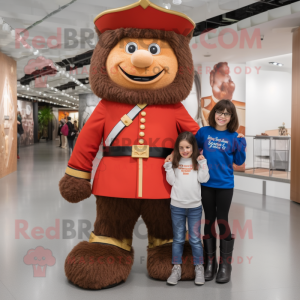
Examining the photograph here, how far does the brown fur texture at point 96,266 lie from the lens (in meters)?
2.18

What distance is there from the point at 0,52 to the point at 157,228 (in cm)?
595

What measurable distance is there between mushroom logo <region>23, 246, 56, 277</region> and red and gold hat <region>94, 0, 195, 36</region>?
5.89ft

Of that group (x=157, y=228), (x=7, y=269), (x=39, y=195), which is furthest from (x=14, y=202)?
(x=157, y=228)

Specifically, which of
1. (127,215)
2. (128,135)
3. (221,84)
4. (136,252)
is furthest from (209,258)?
(221,84)

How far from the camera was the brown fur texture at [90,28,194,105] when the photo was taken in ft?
7.43

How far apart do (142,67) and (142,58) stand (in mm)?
90

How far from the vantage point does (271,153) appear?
20.6 ft

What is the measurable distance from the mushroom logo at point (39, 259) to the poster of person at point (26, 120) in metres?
17.4

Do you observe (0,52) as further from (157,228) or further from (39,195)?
(157,228)

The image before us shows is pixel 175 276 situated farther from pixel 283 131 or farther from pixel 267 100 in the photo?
pixel 267 100

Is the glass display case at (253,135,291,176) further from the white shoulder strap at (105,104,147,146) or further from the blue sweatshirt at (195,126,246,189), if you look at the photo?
the white shoulder strap at (105,104,147,146)

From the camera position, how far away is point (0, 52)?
6.87 meters

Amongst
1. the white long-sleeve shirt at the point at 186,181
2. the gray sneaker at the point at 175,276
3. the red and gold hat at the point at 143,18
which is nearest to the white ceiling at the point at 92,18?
the red and gold hat at the point at 143,18

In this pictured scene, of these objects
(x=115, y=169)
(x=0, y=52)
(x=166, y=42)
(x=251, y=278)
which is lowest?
(x=251, y=278)
